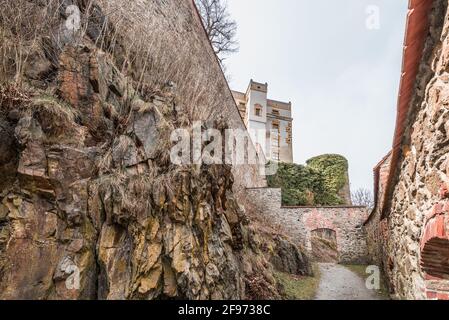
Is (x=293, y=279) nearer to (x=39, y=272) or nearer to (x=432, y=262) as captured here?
(x=432, y=262)

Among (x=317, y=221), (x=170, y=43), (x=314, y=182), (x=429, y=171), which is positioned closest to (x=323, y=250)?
(x=317, y=221)

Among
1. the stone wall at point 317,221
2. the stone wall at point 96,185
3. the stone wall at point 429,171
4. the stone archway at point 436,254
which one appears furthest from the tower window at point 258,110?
the stone archway at point 436,254

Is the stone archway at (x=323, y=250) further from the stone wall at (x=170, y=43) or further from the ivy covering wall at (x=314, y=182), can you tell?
the stone wall at (x=170, y=43)

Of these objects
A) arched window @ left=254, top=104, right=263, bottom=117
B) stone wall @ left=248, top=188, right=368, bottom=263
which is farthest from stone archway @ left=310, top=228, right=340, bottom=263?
arched window @ left=254, top=104, right=263, bottom=117

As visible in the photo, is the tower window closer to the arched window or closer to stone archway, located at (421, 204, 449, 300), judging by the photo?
the arched window

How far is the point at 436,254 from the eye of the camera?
2482 mm

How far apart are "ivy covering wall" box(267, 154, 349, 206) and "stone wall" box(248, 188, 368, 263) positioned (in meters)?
2.52

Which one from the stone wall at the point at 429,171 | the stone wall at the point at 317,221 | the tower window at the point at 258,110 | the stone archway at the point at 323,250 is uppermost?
the tower window at the point at 258,110

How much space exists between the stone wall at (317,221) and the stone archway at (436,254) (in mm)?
9226

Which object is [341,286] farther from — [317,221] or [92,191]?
[92,191]

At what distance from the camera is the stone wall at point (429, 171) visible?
2055mm

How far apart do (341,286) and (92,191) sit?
25.2 ft

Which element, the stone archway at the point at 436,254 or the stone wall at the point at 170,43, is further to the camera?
the stone wall at the point at 170,43
